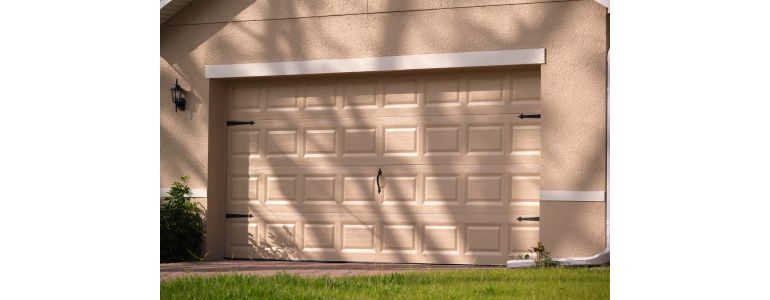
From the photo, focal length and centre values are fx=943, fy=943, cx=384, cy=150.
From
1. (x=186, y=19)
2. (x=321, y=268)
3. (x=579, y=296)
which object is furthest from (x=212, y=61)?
(x=579, y=296)

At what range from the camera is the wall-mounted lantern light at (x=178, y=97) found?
10938 mm

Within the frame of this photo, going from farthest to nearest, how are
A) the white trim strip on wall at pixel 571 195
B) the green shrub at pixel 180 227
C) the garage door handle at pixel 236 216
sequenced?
the garage door handle at pixel 236 216 → the green shrub at pixel 180 227 → the white trim strip on wall at pixel 571 195

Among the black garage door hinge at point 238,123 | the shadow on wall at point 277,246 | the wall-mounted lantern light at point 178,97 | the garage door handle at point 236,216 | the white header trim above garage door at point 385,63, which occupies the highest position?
the white header trim above garage door at point 385,63

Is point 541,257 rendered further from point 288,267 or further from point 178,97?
point 178,97

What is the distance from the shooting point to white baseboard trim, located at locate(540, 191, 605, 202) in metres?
9.38

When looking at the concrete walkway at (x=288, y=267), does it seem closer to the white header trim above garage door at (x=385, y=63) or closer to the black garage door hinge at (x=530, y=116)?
the black garage door hinge at (x=530, y=116)

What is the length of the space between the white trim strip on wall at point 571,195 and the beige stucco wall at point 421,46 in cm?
5

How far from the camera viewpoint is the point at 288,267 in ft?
31.8

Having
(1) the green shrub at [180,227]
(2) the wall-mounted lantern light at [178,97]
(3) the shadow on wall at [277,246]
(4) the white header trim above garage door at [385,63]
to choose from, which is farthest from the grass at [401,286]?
(2) the wall-mounted lantern light at [178,97]

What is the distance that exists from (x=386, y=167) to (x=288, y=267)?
1.56 m
